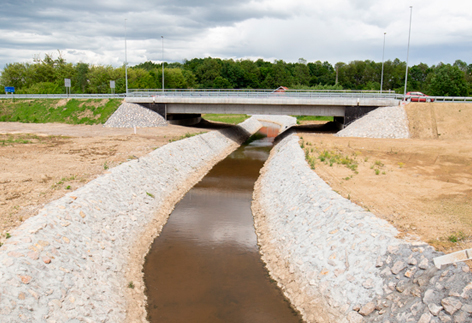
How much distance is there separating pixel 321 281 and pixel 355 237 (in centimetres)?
261

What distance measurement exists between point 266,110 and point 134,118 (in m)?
22.8

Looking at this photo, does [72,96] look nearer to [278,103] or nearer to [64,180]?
[278,103]

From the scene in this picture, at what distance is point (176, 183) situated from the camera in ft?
102

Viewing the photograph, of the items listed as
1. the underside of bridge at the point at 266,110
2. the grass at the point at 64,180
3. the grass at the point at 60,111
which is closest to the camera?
the grass at the point at 64,180

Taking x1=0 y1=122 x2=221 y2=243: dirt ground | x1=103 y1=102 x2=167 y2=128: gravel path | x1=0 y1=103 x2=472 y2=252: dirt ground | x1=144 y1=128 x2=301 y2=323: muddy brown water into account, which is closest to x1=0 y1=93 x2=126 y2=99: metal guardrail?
x1=103 y1=102 x2=167 y2=128: gravel path

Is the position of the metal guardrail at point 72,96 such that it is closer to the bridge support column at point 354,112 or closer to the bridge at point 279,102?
the bridge at point 279,102

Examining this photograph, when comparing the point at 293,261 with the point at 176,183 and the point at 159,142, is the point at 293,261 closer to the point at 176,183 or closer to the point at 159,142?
the point at 176,183

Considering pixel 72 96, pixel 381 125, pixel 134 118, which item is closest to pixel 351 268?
pixel 381 125

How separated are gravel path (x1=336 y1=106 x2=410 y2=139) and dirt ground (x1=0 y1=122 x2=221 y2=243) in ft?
82.9

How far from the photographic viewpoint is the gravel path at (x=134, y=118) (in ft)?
191

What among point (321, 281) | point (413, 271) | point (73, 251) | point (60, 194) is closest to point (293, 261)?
point (321, 281)

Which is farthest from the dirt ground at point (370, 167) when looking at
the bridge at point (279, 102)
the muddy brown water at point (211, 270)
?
the muddy brown water at point (211, 270)

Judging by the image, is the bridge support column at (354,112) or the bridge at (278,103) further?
the bridge support column at (354,112)

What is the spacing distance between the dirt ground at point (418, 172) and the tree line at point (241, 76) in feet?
180
